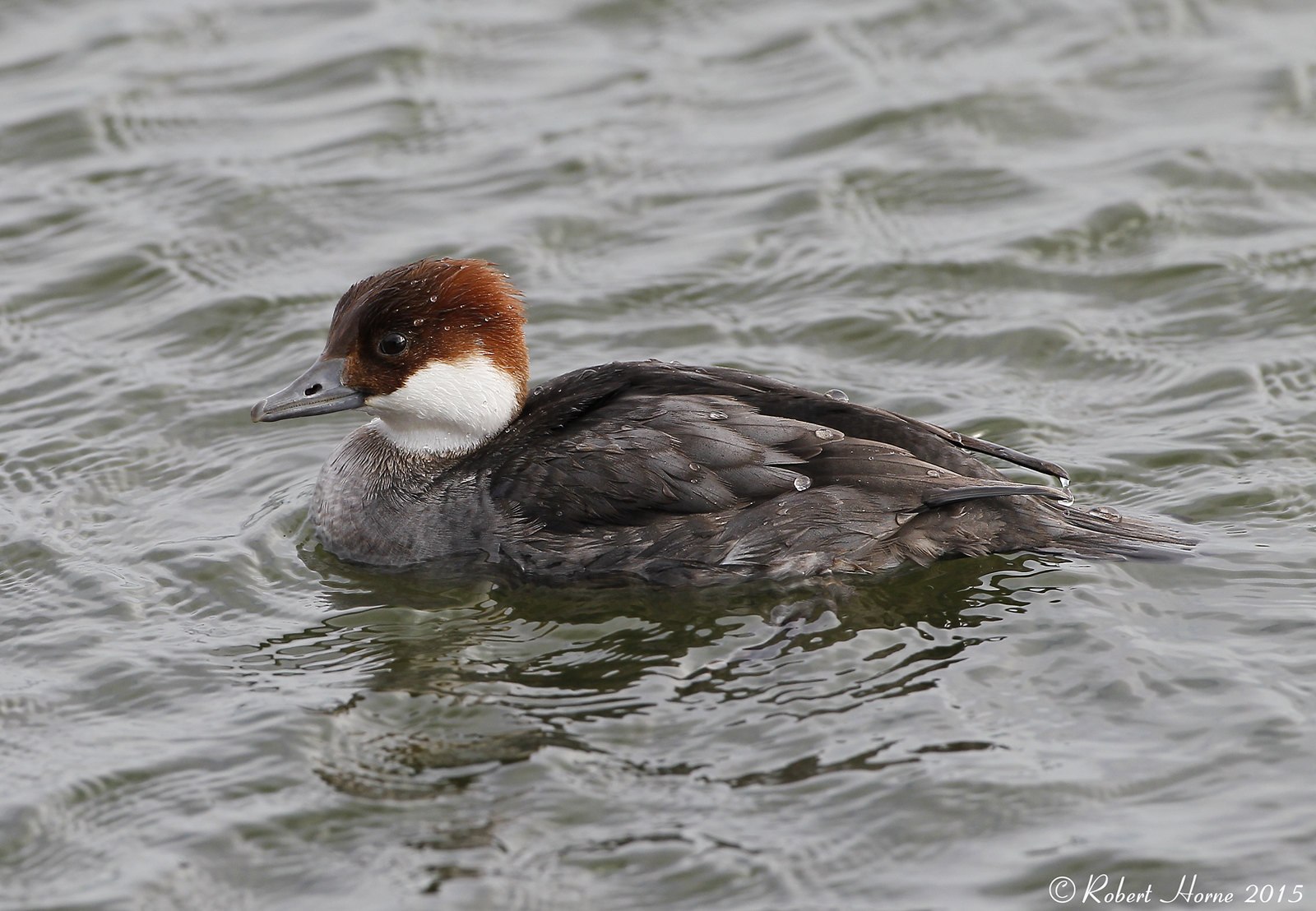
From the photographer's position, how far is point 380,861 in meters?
6.27

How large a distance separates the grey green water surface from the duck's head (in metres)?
0.79

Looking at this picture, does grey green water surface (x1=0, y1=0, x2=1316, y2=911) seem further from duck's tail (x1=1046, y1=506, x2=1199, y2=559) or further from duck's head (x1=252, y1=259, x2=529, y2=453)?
duck's head (x1=252, y1=259, x2=529, y2=453)

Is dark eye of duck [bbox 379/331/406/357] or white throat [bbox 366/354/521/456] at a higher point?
dark eye of duck [bbox 379/331/406/357]

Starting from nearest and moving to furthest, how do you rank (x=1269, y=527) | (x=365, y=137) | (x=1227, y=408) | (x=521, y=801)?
(x=521, y=801), (x=1269, y=527), (x=1227, y=408), (x=365, y=137)

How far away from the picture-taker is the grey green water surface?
21.0ft

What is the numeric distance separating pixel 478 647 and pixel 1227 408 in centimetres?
422

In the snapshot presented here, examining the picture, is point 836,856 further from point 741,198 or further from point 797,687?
point 741,198

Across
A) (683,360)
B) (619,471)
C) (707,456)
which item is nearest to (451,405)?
(619,471)

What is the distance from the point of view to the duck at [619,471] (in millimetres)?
7914

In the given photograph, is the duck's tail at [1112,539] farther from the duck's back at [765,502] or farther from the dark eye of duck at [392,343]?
the dark eye of duck at [392,343]

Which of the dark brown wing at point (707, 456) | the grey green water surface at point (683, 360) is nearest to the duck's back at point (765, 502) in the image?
the dark brown wing at point (707, 456)

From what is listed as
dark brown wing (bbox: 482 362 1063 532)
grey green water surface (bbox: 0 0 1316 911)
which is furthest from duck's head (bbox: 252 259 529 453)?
grey green water surface (bbox: 0 0 1316 911)

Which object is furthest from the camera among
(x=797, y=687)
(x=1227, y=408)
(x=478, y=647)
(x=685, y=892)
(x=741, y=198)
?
(x=741, y=198)

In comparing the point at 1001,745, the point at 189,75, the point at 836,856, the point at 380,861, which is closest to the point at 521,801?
the point at 380,861
